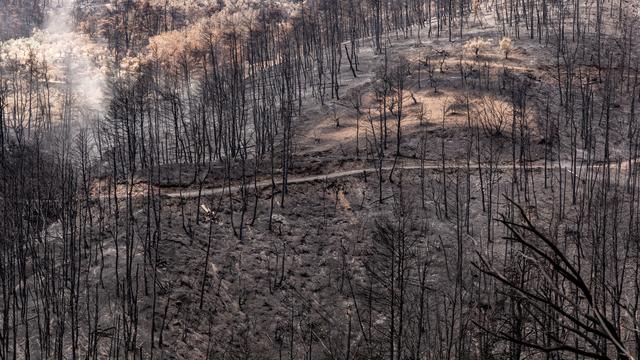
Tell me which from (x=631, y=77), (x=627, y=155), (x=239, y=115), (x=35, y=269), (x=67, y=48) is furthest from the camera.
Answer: (x=67, y=48)

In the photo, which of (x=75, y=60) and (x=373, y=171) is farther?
(x=75, y=60)

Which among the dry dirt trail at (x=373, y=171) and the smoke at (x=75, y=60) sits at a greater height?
the smoke at (x=75, y=60)

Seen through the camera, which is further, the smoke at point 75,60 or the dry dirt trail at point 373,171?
the smoke at point 75,60

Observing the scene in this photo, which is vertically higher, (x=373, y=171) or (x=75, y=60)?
(x=75, y=60)

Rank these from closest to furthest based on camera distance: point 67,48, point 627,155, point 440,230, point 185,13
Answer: point 440,230 → point 627,155 → point 67,48 → point 185,13

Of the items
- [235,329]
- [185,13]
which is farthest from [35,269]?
[185,13]

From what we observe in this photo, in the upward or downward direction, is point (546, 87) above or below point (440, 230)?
above

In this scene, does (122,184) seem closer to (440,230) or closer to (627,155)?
(440,230)

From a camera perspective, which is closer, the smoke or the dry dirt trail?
the dry dirt trail

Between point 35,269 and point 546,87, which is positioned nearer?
point 35,269

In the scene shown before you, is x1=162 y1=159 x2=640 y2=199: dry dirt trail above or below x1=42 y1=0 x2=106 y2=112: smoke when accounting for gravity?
below

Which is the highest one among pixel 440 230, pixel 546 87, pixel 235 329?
pixel 546 87
